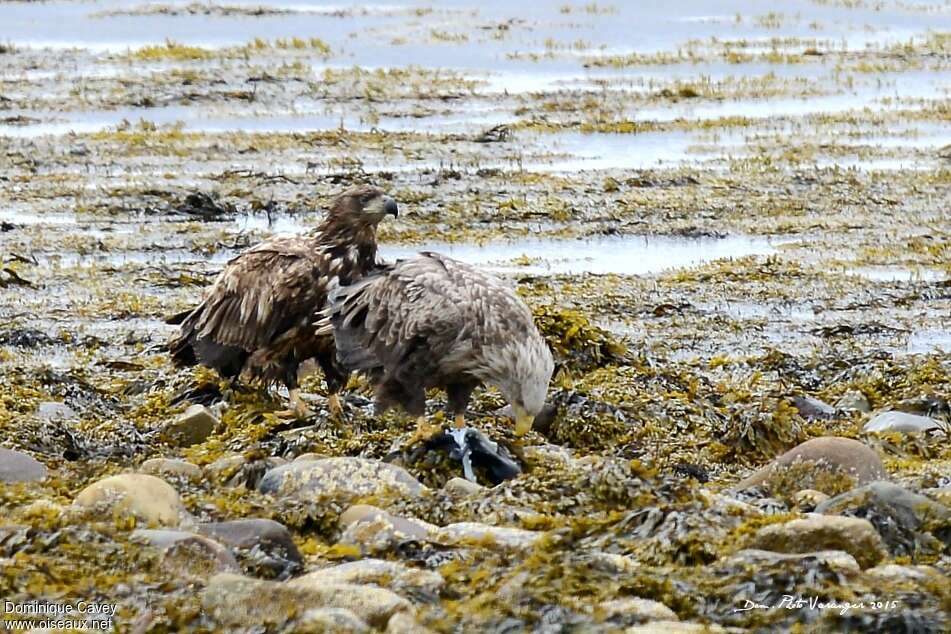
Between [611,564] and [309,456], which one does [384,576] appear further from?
[309,456]

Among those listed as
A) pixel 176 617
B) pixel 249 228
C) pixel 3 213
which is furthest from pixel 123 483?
pixel 3 213

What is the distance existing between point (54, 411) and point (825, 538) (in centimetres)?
460

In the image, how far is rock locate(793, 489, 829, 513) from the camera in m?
6.49

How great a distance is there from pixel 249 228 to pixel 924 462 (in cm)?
856

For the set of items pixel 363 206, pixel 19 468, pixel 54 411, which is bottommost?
pixel 54 411

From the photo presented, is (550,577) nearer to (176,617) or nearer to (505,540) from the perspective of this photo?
(505,540)

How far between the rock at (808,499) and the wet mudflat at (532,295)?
0.05 metres

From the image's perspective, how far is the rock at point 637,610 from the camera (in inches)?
A: 194

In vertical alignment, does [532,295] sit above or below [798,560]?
below

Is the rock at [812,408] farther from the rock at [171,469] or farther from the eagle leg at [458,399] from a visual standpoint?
the rock at [171,469]

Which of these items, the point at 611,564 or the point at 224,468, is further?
the point at 224,468

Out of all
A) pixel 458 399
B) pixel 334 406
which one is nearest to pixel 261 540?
pixel 458 399

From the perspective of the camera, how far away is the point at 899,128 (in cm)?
2128

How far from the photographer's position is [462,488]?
689cm
